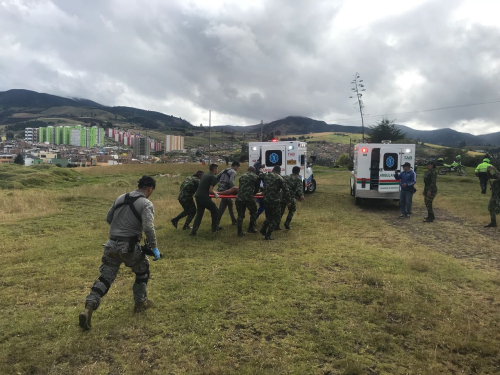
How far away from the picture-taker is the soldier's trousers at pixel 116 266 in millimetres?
4078

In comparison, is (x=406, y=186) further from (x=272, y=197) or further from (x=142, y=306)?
(x=142, y=306)

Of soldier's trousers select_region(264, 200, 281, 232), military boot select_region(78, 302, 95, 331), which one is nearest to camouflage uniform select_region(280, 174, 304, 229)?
soldier's trousers select_region(264, 200, 281, 232)

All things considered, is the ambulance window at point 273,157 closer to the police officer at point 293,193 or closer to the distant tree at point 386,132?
the police officer at point 293,193

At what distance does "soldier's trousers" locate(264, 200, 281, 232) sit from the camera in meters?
8.30

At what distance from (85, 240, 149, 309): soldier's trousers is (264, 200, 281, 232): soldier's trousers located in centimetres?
442

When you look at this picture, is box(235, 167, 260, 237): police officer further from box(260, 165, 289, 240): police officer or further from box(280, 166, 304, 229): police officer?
box(280, 166, 304, 229): police officer

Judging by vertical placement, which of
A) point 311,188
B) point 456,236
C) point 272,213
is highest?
point 311,188

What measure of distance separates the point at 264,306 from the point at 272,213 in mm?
3964

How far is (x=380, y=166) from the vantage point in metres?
13.1

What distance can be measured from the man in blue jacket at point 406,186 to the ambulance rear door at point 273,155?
203 inches

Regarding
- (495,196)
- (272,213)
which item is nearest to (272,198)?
(272,213)

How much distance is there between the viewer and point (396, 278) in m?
5.45

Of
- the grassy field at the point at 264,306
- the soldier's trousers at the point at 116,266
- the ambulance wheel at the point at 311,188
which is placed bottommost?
the grassy field at the point at 264,306

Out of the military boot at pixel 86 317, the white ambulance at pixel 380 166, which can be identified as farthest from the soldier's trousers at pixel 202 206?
the white ambulance at pixel 380 166
